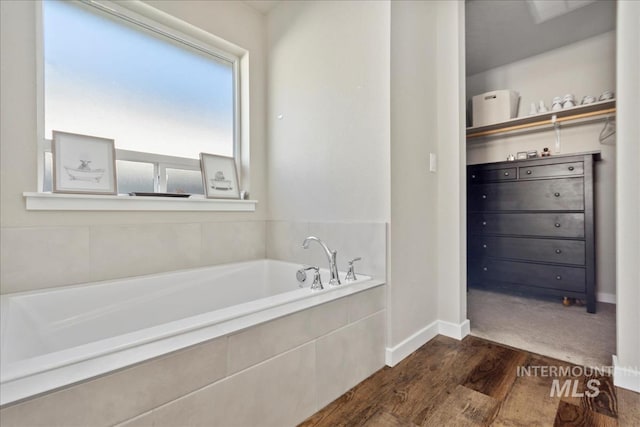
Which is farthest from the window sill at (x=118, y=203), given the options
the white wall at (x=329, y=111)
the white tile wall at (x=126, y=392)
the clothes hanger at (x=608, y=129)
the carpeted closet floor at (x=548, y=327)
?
the clothes hanger at (x=608, y=129)

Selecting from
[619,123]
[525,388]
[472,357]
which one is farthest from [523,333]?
[619,123]

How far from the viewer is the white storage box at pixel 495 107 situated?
3.04 m

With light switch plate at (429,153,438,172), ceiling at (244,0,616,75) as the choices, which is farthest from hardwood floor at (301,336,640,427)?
ceiling at (244,0,616,75)

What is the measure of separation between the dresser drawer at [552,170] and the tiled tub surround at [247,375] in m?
2.13

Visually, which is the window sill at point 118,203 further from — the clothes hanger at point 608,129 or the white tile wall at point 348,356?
the clothes hanger at point 608,129

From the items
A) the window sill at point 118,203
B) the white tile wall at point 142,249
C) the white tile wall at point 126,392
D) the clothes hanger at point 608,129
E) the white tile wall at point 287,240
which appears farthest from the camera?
the clothes hanger at point 608,129

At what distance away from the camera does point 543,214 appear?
2.67 metres

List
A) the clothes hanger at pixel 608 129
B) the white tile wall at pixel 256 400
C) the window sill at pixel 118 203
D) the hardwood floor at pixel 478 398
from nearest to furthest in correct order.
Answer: the white tile wall at pixel 256 400, the hardwood floor at pixel 478 398, the window sill at pixel 118 203, the clothes hanger at pixel 608 129

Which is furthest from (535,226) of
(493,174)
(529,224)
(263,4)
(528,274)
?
(263,4)

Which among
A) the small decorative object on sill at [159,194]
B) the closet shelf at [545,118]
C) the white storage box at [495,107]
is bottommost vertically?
the small decorative object on sill at [159,194]

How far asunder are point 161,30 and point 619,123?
267cm

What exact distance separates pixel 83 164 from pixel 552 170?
3444 millimetres

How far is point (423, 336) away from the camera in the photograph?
6.32 feet

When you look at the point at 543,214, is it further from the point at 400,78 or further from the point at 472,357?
the point at 400,78
